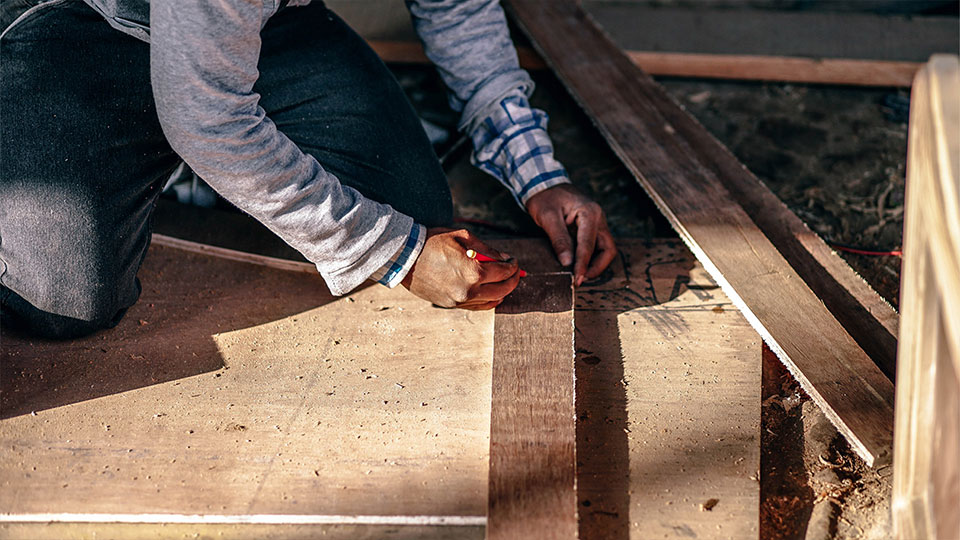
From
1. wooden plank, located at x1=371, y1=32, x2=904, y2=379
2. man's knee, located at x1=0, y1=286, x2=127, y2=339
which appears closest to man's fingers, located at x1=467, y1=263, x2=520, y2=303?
wooden plank, located at x1=371, y1=32, x2=904, y2=379

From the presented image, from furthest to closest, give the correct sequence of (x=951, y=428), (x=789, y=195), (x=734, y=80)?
1. (x=734, y=80)
2. (x=789, y=195)
3. (x=951, y=428)

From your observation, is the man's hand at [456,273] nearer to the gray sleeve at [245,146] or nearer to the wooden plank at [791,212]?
the gray sleeve at [245,146]

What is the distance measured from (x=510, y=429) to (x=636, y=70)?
1.43 m

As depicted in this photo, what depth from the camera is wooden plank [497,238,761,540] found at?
134cm

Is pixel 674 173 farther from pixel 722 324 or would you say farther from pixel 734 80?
pixel 734 80

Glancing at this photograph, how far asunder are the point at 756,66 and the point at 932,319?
2.03 meters

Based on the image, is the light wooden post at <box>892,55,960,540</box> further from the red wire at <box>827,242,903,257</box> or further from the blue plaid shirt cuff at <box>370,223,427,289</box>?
the red wire at <box>827,242,903,257</box>

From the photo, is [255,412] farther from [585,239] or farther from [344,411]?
[585,239]

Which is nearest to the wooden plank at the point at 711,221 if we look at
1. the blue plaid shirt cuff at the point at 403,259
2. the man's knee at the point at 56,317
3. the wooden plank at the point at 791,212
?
the wooden plank at the point at 791,212

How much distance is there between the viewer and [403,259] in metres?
1.54

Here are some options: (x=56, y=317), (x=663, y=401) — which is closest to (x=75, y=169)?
(x=56, y=317)

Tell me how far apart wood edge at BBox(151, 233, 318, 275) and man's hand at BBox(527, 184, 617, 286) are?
0.56 meters

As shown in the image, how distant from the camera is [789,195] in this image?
2.31 meters

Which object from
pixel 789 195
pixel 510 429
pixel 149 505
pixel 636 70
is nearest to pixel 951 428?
pixel 510 429
